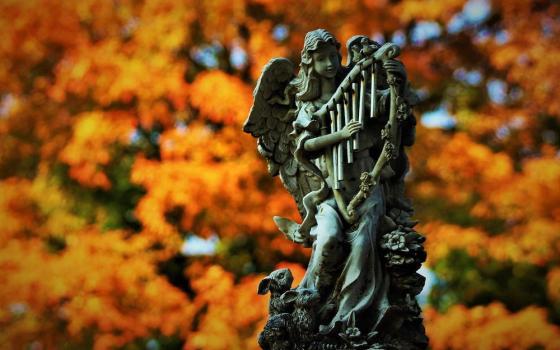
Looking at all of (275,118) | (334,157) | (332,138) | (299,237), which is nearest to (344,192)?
(334,157)

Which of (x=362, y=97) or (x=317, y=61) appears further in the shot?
(x=317, y=61)

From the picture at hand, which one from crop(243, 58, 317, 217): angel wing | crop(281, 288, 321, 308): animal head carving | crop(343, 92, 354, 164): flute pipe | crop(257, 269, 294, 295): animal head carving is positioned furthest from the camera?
crop(243, 58, 317, 217): angel wing

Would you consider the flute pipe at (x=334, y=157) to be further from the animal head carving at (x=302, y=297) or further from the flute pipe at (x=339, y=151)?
the animal head carving at (x=302, y=297)

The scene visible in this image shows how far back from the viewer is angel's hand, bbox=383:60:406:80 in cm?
709

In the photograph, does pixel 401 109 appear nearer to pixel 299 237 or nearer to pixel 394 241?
pixel 394 241

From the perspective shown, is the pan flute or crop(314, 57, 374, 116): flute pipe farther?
crop(314, 57, 374, 116): flute pipe

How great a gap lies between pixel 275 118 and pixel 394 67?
963 millimetres

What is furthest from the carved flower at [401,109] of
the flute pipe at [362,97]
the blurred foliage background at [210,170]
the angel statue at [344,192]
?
the blurred foliage background at [210,170]

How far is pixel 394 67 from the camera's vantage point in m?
7.09

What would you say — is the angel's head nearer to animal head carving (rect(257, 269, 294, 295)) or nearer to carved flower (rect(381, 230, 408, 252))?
carved flower (rect(381, 230, 408, 252))

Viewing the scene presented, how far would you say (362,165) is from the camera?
7.17 m

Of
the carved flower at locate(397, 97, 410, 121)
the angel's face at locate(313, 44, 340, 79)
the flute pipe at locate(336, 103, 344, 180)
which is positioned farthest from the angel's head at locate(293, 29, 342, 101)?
the carved flower at locate(397, 97, 410, 121)

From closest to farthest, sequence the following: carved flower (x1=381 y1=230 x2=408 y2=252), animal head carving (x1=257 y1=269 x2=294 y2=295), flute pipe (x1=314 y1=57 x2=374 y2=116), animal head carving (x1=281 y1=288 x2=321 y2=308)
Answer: animal head carving (x1=281 y1=288 x2=321 y2=308) → carved flower (x1=381 y1=230 x2=408 y2=252) → animal head carving (x1=257 y1=269 x2=294 y2=295) → flute pipe (x1=314 y1=57 x2=374 y2=116)

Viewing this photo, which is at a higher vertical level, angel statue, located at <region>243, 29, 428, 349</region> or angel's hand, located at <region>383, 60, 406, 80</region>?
angel's hand, located at <region>383, 60, 406, 80</region>
